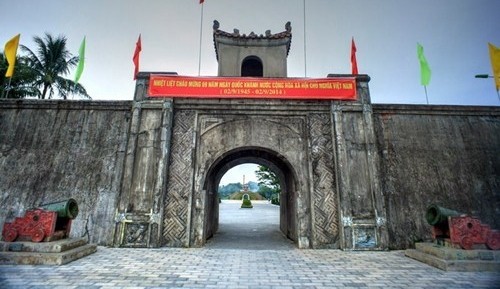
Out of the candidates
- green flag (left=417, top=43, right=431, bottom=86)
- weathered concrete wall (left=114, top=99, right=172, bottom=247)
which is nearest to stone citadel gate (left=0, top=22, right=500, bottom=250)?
weathered concrete wall (left=114, top=99, right=172, bottom=247)

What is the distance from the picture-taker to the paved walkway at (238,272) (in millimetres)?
4203

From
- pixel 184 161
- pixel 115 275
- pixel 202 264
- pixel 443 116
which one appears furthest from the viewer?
pixel 443 116

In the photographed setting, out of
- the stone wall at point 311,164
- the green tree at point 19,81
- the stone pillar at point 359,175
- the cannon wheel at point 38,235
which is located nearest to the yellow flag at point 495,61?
the stone wall at point 311,164

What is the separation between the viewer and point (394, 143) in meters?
8.50

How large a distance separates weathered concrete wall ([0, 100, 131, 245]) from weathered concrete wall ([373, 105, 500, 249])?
9.02 meters

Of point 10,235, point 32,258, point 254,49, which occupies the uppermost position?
point 254,49

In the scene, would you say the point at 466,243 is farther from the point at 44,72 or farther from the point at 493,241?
the point at 44,72

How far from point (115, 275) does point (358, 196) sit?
22.2 ft

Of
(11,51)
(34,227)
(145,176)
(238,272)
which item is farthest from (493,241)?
(11,51)

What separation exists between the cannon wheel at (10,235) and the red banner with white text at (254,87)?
5249mm

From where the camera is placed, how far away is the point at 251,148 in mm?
8359

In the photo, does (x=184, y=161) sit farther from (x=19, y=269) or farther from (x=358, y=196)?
(x=358, y=196)

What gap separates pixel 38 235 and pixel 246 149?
593cm

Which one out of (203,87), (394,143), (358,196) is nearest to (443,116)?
(394,143)
